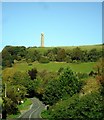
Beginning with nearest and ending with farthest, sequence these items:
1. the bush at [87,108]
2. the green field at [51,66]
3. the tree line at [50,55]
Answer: the bush at [87,108], the green field at [51,66], the tree line at [50,55]

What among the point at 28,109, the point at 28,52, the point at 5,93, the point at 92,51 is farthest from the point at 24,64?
the point at 5,93

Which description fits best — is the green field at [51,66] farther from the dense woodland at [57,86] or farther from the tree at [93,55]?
the tree at [93,55]

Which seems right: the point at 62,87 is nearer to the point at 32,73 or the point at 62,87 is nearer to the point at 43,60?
the point at 32,73

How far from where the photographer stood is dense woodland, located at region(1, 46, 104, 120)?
24.4 meters

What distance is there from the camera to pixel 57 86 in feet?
139

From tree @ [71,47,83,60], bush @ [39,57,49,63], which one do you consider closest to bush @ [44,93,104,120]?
tree @ [71,47,83,60]

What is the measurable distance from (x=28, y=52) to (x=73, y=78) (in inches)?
1394

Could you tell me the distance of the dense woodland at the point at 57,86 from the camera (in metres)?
24.4

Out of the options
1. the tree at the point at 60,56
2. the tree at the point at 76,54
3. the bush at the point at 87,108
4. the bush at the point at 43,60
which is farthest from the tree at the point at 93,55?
the bush at the point at 87,108

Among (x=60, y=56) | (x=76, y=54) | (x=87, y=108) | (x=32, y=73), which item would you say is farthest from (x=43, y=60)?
(x=87, y=108)

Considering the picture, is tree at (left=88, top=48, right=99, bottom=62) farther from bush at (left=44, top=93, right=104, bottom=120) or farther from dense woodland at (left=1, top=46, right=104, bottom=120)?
bush at (left=44, top=93, right=104, bottom=120)

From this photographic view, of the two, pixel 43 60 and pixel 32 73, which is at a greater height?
pixel 43 60

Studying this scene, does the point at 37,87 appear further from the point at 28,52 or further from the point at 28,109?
the point at 28,52

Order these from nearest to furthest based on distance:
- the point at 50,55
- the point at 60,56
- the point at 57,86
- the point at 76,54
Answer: the point at 57,86 < the point at 76,54 < the point at 60,56 < the point at 50,55
